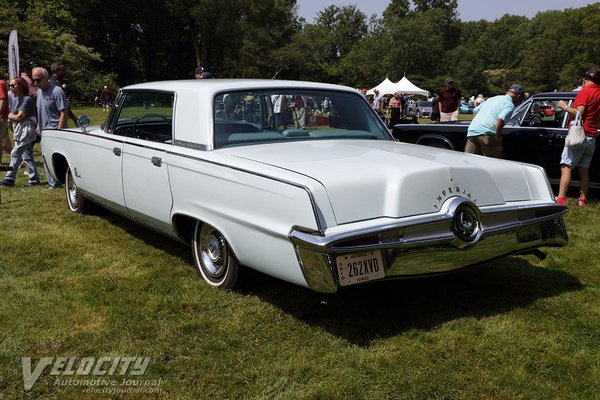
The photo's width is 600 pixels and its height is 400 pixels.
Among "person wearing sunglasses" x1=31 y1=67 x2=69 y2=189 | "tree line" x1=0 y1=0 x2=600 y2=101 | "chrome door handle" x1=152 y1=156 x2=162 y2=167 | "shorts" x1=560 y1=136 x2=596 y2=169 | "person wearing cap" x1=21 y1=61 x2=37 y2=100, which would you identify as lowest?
"shorts" x1=560 y1=136 x2=596 y2=169

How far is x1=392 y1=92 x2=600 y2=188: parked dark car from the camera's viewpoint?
7.32m

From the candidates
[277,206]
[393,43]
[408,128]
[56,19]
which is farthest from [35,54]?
[393,43]

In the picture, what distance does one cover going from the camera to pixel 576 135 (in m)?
6.45

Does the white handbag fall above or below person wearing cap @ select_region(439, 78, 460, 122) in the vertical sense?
below

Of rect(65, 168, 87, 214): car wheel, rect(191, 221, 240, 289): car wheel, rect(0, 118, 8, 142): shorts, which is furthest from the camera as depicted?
rect(0, 118, 8, 142): shorts

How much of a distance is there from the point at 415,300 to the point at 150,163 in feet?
7.04

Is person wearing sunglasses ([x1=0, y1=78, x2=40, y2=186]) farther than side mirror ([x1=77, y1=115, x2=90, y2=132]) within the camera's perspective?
Yes

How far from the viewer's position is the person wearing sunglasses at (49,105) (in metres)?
7.29

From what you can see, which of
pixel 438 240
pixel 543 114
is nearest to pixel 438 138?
pixel 543 114

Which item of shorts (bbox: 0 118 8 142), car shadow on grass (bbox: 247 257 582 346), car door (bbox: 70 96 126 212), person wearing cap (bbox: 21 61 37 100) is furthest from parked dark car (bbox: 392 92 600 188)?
person wearing cap (bbox: 21 61 37 100)

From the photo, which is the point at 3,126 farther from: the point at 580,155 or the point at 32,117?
the point at 580,155

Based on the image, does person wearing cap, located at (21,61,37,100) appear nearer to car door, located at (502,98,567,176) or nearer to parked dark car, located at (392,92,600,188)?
parked dark car, located at (392,92,600,188)

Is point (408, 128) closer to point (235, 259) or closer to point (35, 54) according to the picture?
point (235, 259)

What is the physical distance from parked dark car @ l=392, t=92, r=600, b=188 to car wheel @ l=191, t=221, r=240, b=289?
5.23 m
